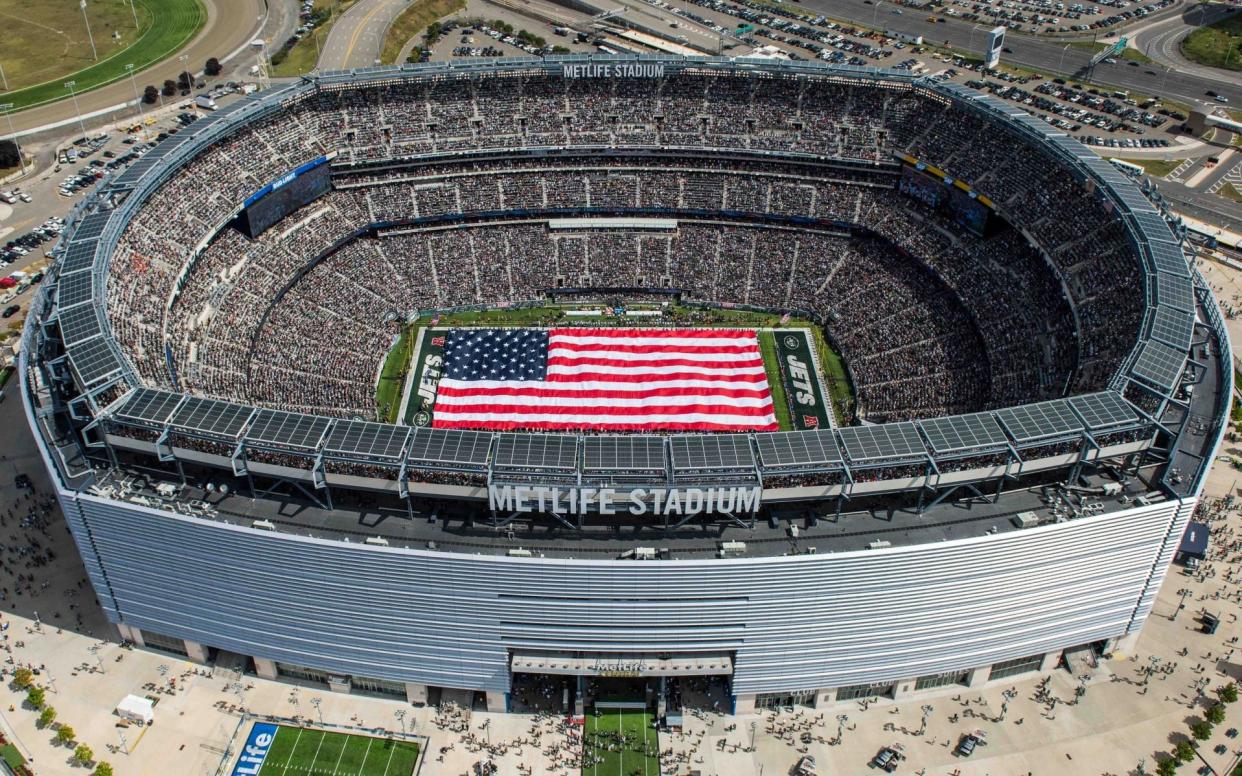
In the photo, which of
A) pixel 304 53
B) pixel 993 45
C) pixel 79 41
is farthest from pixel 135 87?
pixel 993 45

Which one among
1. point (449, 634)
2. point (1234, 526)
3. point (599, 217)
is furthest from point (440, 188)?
point (1234, 526)

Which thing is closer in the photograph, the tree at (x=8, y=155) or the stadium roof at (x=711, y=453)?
the stadium roof at (x=711, y=453)

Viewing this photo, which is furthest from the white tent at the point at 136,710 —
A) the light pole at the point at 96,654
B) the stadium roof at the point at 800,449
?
the stadium roof at the point at 800,449

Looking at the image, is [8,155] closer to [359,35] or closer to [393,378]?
[359,35]

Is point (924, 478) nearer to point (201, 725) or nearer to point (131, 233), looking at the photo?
point (201, 725)

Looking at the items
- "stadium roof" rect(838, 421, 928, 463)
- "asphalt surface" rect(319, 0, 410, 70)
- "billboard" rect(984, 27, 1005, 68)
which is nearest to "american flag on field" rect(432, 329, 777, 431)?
"stadium roof" rect(838, 421, 928, 463)

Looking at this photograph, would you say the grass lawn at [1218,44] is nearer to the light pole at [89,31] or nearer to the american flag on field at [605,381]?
the american flag on field at [605,381]

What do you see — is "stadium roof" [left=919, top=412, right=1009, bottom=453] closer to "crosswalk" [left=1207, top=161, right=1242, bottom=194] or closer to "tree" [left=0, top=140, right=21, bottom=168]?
"crosswalk" [left=1207, top=161, right=1242, bottom=194]
